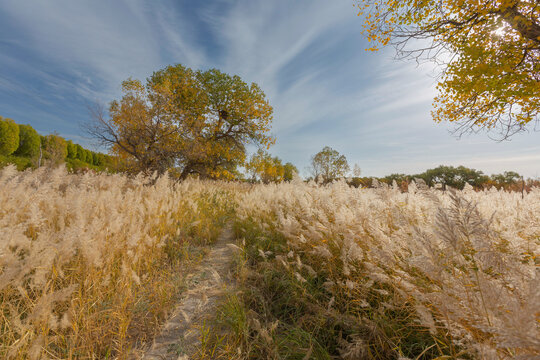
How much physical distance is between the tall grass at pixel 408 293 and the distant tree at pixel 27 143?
1802 inches

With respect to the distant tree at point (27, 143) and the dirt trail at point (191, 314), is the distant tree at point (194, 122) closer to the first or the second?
the dirt trail at point (191, 314)

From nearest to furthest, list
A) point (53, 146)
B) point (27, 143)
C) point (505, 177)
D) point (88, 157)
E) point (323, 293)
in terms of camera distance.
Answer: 1. point (323, 293)
2. point (505, 177)
3. point (53, 146)
4. point (27, 143)
5. point (88, 157)

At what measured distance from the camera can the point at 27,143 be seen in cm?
3175

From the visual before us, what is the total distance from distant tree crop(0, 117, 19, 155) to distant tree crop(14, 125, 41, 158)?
2.72m

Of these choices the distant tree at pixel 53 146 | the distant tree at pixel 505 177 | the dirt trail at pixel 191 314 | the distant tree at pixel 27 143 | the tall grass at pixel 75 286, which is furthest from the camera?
the distant tree at pixel 27 143

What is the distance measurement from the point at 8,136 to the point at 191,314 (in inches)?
1659

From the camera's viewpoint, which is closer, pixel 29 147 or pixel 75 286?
pixel 75 286

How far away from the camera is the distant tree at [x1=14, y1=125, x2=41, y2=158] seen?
31297 millimetres

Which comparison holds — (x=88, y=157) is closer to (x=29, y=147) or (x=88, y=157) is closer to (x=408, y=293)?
(x=29, y=147)

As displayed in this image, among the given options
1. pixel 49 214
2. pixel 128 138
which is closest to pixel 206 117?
pixel 128 138

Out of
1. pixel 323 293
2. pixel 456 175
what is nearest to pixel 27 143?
pixel 323 293

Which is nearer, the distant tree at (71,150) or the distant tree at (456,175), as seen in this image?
the distant tree at (456,175)

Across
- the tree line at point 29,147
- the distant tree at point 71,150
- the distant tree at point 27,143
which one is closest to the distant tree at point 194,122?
the tree line at point 29,147

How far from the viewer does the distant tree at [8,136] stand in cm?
2684
